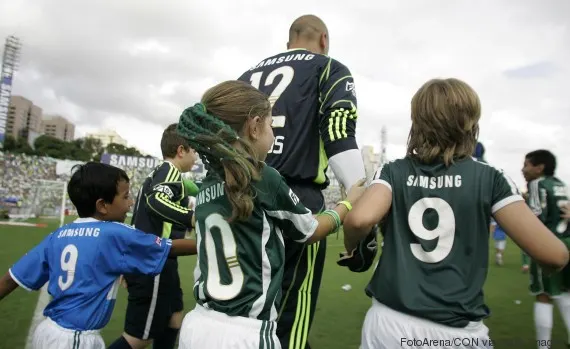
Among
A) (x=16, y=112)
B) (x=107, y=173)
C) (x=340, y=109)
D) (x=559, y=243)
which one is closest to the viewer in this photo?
(x=559, y=243)

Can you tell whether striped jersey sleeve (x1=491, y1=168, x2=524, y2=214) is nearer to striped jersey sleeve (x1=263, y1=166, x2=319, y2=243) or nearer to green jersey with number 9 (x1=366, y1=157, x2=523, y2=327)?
green jersey with number 9 (x1=366, y1=157, x2=523, y2=327)

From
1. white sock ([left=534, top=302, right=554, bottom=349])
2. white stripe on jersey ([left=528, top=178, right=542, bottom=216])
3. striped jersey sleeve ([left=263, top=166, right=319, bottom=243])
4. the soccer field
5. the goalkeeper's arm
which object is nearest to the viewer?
striped jersey sleeve ([left=263, top=166, right=319, bottom=243])

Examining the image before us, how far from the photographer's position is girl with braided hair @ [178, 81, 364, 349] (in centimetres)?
175

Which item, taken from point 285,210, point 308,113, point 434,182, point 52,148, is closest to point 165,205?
point 308,113

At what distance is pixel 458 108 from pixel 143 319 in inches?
113

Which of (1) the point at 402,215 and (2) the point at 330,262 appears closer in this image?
(1) the point at 402,215

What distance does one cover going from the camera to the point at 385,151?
191 ft

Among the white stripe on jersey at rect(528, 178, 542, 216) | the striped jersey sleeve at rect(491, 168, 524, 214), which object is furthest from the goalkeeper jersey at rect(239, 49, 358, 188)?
the white stripe on jersey at rect(528, 178, 542, 216)

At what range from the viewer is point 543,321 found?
4.35 meters

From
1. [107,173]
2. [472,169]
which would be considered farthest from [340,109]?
[107,173]

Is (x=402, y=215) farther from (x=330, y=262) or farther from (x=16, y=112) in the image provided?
(x=16, y=112)

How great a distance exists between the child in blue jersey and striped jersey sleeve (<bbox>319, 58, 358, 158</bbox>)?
1016 millimetres

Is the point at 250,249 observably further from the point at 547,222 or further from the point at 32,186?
the point at 32,186

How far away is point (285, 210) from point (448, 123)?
2.63 ft
